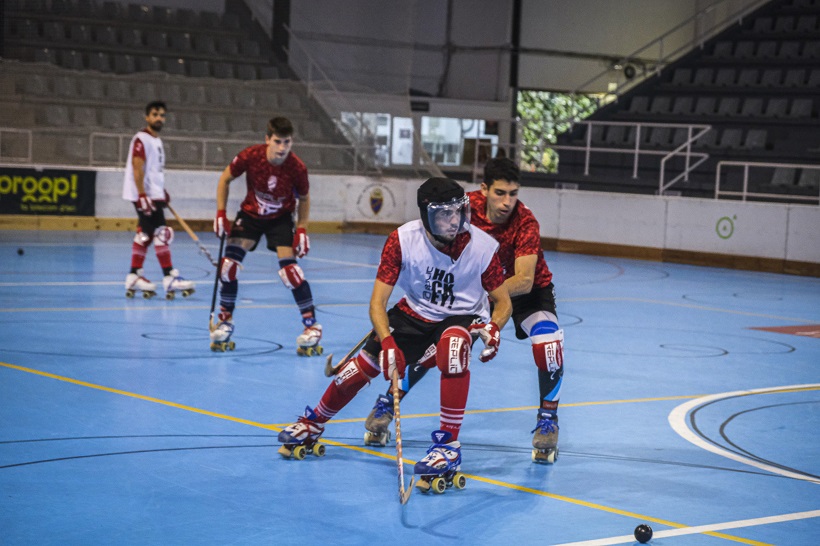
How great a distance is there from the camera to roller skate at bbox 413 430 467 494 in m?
5.82

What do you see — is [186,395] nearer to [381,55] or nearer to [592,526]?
[592,526]

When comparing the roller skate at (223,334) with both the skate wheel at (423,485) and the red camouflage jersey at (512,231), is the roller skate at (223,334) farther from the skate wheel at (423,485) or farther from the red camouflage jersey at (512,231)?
the skate wheel at (423,485)

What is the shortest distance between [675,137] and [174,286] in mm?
15954

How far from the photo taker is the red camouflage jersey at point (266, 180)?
1017 cm

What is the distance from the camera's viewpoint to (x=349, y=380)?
630 cm

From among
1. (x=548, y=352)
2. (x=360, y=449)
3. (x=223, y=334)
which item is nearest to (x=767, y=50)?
(x=223, y=334)

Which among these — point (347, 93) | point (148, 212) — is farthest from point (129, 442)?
point (347, 93)

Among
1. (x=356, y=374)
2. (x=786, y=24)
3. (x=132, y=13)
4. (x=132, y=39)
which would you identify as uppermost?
(x=786, y=24)

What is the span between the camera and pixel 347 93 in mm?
30859

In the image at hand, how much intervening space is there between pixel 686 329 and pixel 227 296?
521 centimetres

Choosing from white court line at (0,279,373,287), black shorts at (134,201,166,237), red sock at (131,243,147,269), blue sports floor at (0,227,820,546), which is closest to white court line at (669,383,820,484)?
blue sports floor at (0,227,820,546)

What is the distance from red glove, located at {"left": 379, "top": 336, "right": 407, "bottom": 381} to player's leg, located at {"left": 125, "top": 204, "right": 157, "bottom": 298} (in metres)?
8.02

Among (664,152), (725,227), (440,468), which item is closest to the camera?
(440,468)

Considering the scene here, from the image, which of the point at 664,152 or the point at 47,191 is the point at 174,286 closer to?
the point at 47,191
